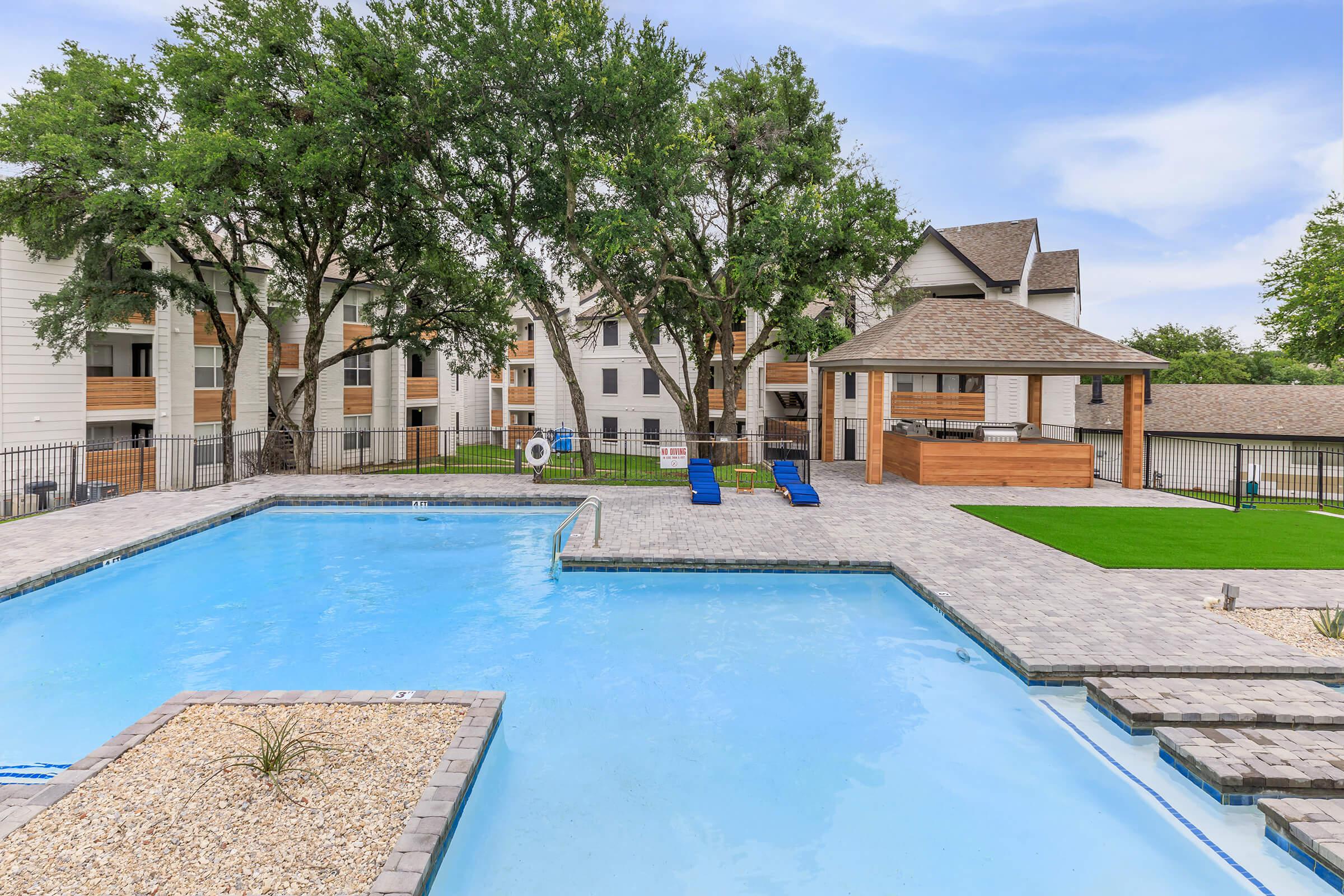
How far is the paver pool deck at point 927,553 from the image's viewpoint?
275 inches

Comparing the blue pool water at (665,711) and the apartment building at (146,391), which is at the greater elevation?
the apartment building at (146,391)

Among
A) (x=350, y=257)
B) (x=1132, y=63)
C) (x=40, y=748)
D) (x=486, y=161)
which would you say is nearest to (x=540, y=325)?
(x=350, y=257)

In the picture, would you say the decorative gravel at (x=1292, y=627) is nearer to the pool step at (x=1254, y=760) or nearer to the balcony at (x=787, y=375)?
the pool step at (x=1254, y=760)

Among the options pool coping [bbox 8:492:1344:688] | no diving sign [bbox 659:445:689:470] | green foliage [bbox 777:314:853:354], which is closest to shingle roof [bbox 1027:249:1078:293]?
green foliage [bbox 777:314:853:354]

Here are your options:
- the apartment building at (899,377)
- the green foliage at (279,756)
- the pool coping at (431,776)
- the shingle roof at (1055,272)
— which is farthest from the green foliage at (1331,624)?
the shingle roof at (1055,272)

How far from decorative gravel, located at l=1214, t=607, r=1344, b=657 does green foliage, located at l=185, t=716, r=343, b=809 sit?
30.3ft

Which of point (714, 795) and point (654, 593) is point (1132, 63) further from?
point (714, 795)

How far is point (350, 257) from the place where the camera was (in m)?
22.6

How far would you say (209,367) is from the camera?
85.2 feet

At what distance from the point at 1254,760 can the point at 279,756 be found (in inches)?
275

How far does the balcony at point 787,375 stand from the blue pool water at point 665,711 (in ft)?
68.4

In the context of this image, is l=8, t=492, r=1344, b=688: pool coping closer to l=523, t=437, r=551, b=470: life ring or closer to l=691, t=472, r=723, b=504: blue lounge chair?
l=523, t=437, r=551, b=470: life ring

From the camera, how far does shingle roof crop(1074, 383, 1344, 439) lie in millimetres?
27734

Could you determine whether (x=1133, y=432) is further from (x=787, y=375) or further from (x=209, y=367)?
(x=209, y=367)
